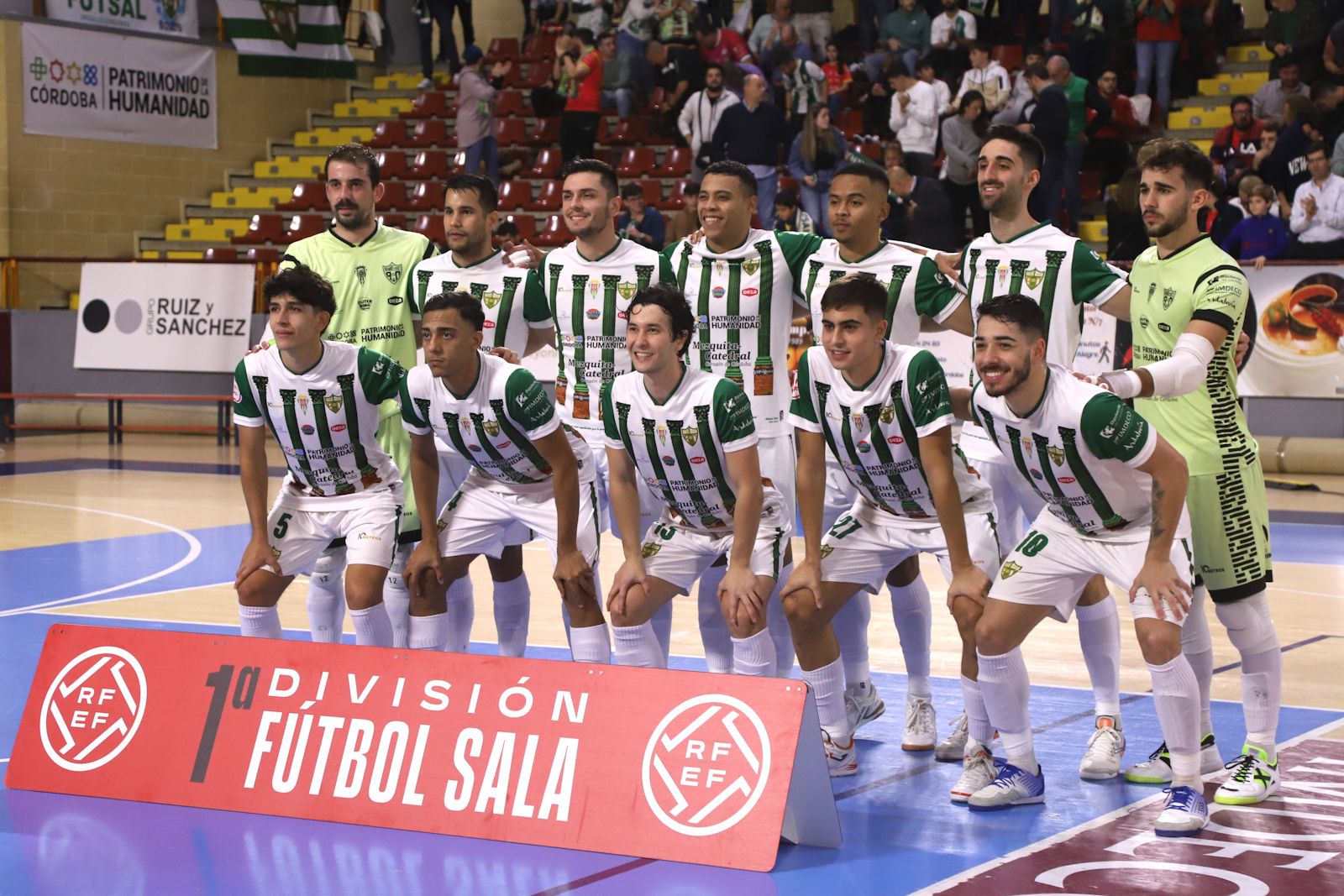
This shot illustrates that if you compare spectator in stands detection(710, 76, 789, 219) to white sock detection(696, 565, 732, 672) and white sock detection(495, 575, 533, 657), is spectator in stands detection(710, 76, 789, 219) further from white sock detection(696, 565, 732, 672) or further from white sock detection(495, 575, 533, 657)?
white sock detection(696, 565, 732, 672)

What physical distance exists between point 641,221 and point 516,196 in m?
5.17

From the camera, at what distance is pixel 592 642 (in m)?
6.37

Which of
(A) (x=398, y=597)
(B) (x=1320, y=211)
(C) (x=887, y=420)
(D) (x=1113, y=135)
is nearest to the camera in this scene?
(C) (x=887, y=420)

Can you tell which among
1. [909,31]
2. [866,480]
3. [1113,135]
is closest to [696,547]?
[866,480]

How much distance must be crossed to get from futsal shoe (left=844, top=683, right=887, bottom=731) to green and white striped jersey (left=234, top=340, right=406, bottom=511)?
6.80 ft

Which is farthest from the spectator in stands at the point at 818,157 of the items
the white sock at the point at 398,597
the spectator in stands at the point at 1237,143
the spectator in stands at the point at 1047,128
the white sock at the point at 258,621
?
the white sock at the point at 258,621

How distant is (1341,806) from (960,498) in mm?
1699

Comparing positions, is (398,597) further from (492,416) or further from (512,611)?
(492,416)

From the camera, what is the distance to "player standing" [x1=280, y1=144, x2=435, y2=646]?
7.16m

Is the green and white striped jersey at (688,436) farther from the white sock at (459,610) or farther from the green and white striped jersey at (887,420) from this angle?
the white sock at (459,610)

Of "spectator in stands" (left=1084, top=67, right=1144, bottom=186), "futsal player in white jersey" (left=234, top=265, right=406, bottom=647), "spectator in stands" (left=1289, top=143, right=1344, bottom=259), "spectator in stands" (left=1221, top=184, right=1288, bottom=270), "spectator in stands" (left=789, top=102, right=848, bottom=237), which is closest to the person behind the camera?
"futsal player in white jersey" (left=234, top=265, right=406, bottom=647)

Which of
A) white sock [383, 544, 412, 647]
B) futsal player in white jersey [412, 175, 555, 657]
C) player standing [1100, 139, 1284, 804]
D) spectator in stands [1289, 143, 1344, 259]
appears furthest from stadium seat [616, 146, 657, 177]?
player standing [1100, 139, 1284, 804]

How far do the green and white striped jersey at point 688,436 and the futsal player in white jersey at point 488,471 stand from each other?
1.05 ft

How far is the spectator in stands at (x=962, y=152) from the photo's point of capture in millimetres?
16188
